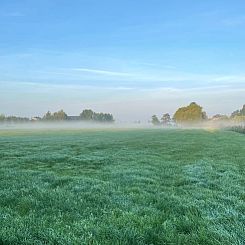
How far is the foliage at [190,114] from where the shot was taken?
164 m

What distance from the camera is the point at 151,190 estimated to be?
1169 centimetres

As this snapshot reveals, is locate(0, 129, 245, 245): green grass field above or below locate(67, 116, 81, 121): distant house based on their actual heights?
below

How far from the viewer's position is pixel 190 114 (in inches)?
6526

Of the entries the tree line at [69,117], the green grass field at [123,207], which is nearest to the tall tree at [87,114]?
the tree line at [69,117]

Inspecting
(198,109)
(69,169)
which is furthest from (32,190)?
(198,109)

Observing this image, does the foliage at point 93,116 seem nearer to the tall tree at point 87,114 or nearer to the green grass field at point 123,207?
the tall tree at point 87,114

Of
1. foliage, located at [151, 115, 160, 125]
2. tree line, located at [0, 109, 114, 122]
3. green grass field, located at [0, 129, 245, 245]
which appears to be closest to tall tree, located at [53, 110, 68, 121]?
tree line, located at [0, 109, 114, 122]

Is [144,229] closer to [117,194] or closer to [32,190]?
[117,194]

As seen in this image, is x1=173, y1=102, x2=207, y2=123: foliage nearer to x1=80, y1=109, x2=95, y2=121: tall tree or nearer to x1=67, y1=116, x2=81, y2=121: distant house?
x1=80, y1=109, x2=95, y2=121: tall tree

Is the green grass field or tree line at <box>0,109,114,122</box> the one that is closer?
the green grass field

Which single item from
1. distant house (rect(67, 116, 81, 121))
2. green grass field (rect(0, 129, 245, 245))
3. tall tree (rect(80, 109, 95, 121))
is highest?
tall tree (rect(80, 109, 95, 121))

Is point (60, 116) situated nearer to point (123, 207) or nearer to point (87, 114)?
point (87, 114)

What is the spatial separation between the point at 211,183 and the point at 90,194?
4.44 m

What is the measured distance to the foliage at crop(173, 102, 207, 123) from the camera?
6452 inches
